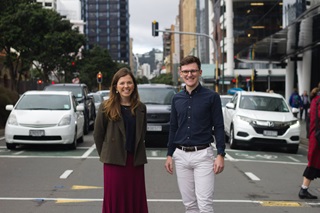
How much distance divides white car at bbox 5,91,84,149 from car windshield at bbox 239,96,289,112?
5198mm

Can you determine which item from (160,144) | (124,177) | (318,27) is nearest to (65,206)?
(124,177)

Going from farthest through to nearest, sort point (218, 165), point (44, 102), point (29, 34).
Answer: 1. point (29, 34)
2. point (44, 102)
3. point (218, 165)

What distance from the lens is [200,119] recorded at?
5070mm

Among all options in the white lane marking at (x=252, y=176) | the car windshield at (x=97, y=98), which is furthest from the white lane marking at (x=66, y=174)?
the car windshield at (x=97, y=98)

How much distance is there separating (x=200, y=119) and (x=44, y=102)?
33.0ft

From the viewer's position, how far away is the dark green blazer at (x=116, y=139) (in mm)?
4703

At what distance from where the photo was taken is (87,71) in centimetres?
7644

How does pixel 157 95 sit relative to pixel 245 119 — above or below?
above

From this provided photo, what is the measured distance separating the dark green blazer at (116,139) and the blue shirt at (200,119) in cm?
48

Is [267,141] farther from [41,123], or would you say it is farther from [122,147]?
[122,147]

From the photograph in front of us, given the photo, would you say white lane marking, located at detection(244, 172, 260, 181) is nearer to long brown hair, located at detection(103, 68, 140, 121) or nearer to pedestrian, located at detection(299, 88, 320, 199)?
pedestrian, located at detection(299, 88, 320, 199)

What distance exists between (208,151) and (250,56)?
33.5 meters

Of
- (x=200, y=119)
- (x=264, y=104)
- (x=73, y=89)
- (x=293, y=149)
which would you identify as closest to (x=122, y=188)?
(x=200, y=119)

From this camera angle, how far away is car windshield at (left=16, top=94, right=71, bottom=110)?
46.2ft
